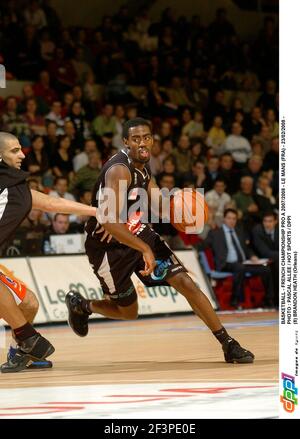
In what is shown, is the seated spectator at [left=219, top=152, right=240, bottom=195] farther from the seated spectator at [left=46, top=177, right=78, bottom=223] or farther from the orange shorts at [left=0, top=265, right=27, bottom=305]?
the orange shorts at [left=0, top=265, right=27, bottom=305]

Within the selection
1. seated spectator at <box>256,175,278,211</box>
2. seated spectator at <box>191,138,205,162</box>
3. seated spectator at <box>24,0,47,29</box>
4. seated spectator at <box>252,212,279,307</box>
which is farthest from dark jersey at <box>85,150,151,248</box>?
seated spectator at <box>24,0,47,29</box>

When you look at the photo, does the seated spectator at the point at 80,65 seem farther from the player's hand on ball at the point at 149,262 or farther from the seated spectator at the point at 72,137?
the player's hand on ball at the point at 149,262

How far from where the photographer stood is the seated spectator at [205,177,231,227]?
16.9 m

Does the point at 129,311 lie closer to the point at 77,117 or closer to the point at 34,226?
the point at 34,226

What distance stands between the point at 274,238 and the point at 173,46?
20.5 feet

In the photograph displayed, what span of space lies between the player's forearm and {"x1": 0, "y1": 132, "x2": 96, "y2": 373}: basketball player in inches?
10.0

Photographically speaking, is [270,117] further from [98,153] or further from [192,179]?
[98,153]

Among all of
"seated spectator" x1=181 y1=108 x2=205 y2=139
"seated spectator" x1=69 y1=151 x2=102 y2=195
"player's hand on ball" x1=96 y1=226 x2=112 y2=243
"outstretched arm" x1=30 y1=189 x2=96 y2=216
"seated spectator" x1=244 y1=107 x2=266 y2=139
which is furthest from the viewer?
"seated spectator" x1=244 y1=107 x2=266 y2=139

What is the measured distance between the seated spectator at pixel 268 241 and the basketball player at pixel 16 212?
8.71 m

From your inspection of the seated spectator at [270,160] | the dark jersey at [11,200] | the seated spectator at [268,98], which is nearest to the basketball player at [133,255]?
the dark jersey at [11,200]

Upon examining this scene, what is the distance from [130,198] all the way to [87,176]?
7.34 metres

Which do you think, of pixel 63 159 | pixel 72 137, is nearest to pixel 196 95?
pixel 72 137

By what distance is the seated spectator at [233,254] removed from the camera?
53.4 feet

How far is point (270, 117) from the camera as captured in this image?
806 inches
